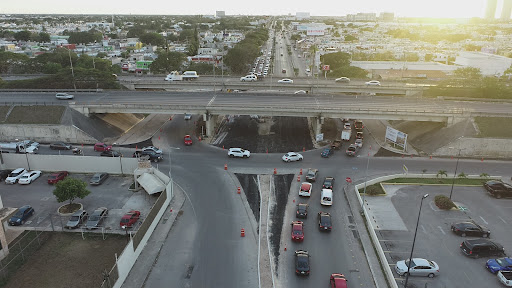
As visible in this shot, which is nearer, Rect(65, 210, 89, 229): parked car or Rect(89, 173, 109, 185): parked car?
Rect(65, 210, 89, 229): parked car

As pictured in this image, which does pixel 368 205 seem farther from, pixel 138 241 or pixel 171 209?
pixel 138 241

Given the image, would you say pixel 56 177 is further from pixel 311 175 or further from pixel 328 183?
pixel 328 183

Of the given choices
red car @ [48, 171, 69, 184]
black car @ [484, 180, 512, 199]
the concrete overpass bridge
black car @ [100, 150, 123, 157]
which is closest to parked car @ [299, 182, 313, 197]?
the concrete overpass bridge

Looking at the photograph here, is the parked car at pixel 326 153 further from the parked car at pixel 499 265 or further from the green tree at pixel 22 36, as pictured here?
the green tree at pixel 22 36

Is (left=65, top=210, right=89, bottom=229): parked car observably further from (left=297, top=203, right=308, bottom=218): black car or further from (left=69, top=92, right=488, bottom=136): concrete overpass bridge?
(left=69, top=92, right=488, bottom=136): concrete overpass bridge

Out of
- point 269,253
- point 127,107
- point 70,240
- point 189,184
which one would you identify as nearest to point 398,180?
point 269,253

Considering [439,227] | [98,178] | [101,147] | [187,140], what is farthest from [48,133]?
[439,227]
